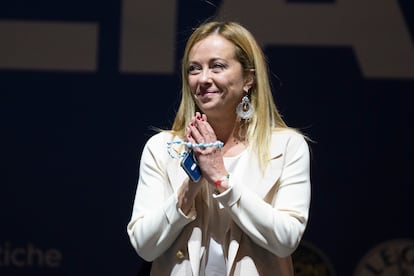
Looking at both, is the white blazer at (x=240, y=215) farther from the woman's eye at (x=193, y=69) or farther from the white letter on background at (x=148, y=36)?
the white letter on background at (x=148, y=36)

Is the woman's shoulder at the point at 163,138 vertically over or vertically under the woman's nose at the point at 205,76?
under

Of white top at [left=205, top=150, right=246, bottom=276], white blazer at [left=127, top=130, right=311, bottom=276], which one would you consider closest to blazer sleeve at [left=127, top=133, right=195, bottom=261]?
white blazer at [left=127, top=130, right=311, bottom=276]

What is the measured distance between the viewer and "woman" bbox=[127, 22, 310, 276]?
7.88 ft

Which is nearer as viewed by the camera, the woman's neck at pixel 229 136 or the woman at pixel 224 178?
the woman at pixel 224 178

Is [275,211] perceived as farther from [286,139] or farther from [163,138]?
[163,138]

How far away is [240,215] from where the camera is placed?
7.84ft
